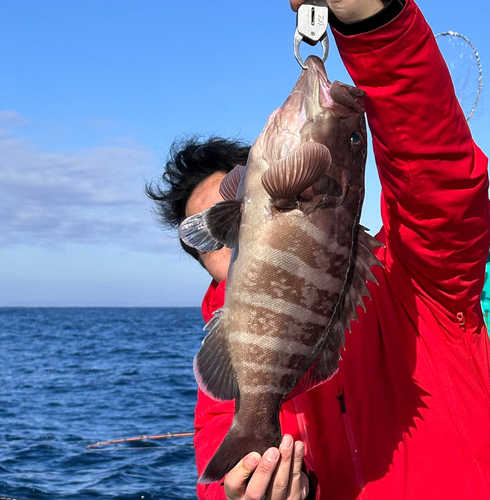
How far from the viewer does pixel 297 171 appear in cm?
201

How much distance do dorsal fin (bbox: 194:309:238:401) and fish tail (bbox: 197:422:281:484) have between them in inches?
5.7

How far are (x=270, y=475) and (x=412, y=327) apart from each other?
100cm

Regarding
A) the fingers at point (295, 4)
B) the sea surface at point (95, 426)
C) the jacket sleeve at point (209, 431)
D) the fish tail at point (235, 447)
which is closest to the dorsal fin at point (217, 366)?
the fish tail at point (235, 447)

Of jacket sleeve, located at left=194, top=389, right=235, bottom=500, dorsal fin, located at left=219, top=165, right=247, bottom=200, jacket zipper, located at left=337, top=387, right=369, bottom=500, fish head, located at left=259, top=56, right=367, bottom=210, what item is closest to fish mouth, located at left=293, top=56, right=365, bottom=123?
fish head, located at left=259, top=56, right=367, bottom=210

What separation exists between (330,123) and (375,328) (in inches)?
45.0

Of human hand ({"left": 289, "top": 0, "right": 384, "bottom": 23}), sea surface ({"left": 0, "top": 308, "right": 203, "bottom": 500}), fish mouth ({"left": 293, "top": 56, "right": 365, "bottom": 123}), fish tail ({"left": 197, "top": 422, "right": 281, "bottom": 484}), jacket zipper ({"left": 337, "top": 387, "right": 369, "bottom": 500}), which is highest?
human hand ({"left": 289, "top": 0, "right": 384, "bottom": 23})

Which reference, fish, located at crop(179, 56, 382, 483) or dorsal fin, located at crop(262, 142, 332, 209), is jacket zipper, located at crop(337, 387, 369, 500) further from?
dorsal fin, located at crop(262, 142, 332, 209)

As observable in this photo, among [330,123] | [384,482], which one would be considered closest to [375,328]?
[384,482]

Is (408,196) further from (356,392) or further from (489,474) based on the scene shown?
(489,474)

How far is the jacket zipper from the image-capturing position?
2.67m

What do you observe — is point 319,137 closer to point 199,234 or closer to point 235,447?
point 199,234

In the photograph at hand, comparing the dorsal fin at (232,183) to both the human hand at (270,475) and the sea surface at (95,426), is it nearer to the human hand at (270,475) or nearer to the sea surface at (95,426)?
the human hand at (270,475)

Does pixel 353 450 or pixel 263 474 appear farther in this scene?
pixel 353 450

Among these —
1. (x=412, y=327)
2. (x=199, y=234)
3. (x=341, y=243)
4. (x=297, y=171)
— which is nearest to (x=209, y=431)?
(x=412, y=327)
